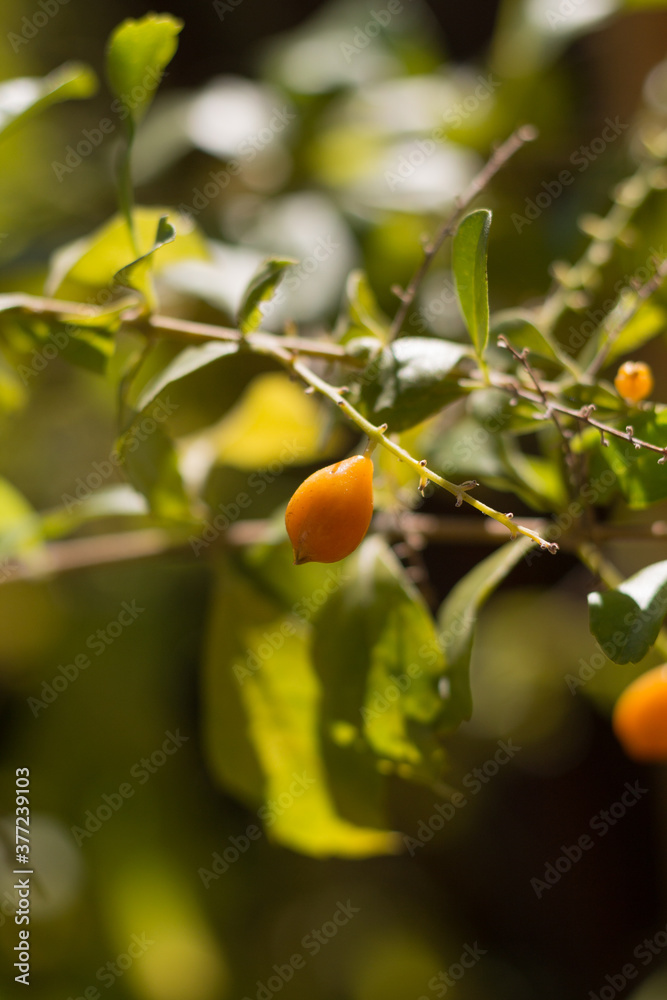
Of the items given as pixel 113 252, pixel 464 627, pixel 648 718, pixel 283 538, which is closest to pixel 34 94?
pixel 113 252

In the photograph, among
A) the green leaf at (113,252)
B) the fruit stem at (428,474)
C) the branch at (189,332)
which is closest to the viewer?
the fruit stem at (428,474)

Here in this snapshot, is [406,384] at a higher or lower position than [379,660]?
higher

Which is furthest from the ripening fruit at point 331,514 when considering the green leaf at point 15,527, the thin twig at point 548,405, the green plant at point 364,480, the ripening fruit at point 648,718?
the green leaf at point 15,527

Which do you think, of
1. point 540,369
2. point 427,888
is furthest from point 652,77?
point 427,888

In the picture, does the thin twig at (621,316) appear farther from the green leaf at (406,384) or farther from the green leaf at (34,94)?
the green leaf at (34,94)

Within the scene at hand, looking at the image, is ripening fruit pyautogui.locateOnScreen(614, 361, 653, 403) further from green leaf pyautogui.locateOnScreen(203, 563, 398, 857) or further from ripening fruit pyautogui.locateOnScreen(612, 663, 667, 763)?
green leaf pyautogui.locateOnScreen(203, 563, 398, 857)

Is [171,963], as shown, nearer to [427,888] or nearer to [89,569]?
[427,888]

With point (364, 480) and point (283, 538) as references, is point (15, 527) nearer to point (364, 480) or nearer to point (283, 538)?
point (283, 538)
